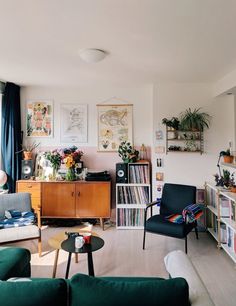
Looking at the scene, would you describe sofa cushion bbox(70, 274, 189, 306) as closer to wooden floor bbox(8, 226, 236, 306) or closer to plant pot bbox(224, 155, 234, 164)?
wooden floor bbox(8, 226, 236, 306)

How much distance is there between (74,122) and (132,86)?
118cm

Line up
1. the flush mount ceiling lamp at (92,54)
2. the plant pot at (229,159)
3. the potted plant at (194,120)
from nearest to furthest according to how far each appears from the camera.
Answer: the flush mount ceiling lamp at (92,54) < the plant pot at (229,159) < the potted plant at (194,120)

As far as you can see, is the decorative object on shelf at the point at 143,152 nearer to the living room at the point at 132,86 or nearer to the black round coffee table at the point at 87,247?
the living room at the point at 132,86

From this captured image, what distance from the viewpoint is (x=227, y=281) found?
8.59 feet

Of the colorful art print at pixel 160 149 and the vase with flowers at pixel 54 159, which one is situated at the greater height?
the colorful art print at pixel 160 149

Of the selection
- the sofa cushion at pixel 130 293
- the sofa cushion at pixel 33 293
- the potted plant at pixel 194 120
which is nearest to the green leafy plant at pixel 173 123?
the potted plant at pixel 194 120

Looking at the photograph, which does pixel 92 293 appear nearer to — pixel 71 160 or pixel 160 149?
pixel 71 160

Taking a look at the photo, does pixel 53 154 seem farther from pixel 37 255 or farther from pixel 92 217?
pixel 37 255

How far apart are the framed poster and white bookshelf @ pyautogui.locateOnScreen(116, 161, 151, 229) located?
104cm

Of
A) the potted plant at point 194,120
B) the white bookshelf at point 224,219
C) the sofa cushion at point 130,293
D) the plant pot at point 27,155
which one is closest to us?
the sofa cushion at point 130,293

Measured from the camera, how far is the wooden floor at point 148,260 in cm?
262

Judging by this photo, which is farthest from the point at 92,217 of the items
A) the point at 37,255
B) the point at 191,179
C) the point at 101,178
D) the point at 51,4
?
the point at 51,4

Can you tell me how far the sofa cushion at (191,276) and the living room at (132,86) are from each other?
14cm

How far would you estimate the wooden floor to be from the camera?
2.62 m
